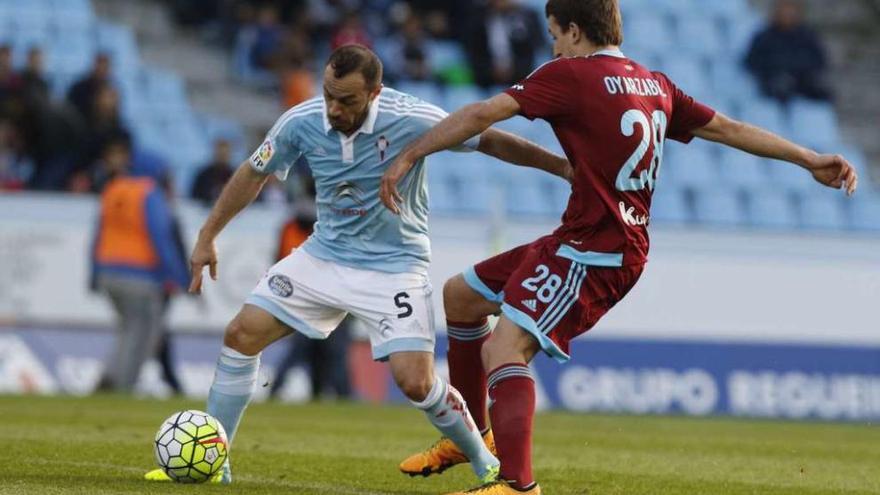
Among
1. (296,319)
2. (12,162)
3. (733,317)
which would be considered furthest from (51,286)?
(296,319)

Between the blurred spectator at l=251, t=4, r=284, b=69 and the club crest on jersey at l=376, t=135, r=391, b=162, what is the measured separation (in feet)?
39.7

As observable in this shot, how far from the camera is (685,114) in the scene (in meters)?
7.00

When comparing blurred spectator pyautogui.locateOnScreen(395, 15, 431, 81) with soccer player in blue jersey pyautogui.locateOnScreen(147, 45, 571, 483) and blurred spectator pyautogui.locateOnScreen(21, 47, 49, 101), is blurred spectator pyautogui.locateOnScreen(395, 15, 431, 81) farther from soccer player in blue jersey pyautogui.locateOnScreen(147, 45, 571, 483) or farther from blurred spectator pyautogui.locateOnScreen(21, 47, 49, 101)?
soccer player in blue jersey pyautogui.locateOnScreen(147, 45, 571, 483)

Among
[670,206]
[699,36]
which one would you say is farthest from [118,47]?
[699,36]

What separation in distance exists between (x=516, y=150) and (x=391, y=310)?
856 mm

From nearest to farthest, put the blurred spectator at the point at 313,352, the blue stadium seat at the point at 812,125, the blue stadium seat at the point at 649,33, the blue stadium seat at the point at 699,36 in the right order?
the blurred spectator at the point at 313,352 → the blue stadium seat at the point at 812,125 → the blue stadium seat at the point at 649,33 → the blue stadium seat at the point at 699,36

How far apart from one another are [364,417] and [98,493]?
6.40 m

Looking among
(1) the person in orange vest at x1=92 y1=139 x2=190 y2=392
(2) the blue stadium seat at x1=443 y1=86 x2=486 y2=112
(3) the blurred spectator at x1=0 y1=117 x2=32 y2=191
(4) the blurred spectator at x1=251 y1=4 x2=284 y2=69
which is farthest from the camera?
(2) the blue stadium seat at x1=443 y1=86 x2=486 y2=112

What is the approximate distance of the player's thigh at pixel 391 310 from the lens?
7.09 meters

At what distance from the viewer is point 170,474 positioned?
7.18 m

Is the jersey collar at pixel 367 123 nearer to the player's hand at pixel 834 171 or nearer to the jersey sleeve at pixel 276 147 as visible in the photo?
the jersey sleeve at pixel 276 147

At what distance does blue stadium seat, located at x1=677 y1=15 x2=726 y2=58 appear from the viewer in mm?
21625

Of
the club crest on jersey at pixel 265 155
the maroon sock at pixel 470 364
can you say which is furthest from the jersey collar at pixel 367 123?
the maroon sock at pixel 470 364

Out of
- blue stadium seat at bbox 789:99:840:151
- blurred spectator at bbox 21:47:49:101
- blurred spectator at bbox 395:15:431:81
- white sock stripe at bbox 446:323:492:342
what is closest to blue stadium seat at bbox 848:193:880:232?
blue stadium seat at bbox 789:99:840:151
